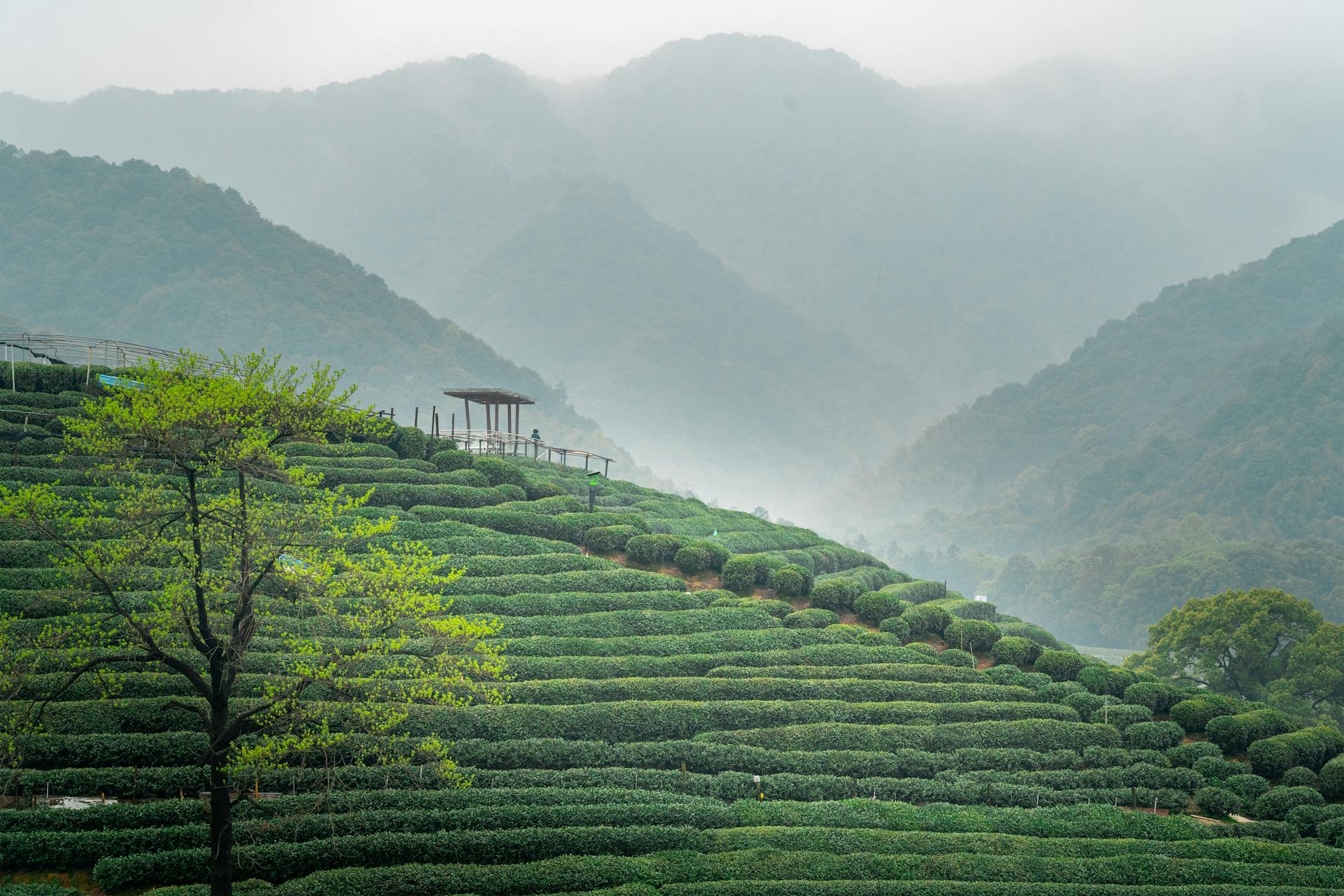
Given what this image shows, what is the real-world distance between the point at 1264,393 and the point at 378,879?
15151 centimetres

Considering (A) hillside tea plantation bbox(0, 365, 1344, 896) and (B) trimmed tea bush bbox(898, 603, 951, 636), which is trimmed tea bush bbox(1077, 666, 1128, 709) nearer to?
(A) hillside tea plantation bbox(0, 365, 1344, 896)

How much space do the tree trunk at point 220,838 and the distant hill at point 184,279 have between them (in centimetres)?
10989

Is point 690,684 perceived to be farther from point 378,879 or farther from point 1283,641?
point 1283,641

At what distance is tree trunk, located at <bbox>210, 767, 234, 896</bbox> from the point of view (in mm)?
17578

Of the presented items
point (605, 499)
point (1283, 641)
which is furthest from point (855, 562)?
point (1283, 641)

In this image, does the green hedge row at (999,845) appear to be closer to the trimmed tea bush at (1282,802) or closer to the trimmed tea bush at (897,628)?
the trimmed tea bush at (1282,802)

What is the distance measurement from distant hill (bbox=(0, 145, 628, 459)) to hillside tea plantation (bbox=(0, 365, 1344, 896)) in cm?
9259

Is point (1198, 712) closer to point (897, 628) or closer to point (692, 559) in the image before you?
point (897, 628)

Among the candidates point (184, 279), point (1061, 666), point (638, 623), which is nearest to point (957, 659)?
point (1061, 666)

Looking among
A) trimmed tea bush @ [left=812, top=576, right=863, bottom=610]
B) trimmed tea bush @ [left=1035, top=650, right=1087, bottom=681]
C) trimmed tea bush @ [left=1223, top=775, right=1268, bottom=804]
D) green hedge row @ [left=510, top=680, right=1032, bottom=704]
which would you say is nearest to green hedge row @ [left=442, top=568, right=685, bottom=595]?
trimmed tea bush @ [left=812, top=576, right=863, bottom=610]

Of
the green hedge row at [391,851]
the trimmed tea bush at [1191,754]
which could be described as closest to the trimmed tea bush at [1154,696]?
the trimmed tea bush at [1191,754]

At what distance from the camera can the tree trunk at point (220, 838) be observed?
17.6 m

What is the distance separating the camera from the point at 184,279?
125312 mm

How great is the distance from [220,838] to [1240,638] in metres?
42.9
